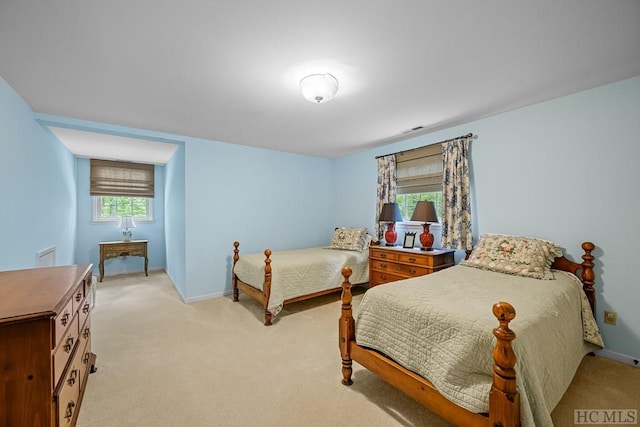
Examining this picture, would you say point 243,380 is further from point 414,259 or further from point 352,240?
point 352,240

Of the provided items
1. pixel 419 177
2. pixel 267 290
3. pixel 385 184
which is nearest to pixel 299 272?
pixel 267 290

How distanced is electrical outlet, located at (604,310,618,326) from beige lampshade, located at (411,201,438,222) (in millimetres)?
1650

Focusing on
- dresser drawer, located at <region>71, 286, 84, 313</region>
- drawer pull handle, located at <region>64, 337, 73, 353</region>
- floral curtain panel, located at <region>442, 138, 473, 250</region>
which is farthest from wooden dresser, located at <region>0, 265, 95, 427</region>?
floral curtain panel, located at <region>442, 138, 473, 250</region>

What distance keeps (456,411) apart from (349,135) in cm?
319

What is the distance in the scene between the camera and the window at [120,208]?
5137 mm

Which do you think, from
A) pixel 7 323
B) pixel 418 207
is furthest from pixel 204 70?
pixel 418 207

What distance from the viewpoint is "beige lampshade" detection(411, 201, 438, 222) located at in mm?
3215

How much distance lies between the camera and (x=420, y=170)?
3.73 meters

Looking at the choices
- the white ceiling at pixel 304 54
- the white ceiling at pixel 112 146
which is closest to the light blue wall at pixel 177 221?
the white ceiling at pixel 112 146

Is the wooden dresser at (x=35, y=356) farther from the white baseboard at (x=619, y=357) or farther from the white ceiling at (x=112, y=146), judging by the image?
the white baseboard at (x=619, y=357)

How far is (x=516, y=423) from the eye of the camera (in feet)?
3.69

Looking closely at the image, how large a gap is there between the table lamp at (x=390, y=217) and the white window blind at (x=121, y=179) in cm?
485

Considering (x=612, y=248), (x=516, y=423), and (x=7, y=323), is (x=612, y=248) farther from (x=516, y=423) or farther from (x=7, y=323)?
(x=7, y=323)

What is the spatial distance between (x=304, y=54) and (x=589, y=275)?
9.95 feet
